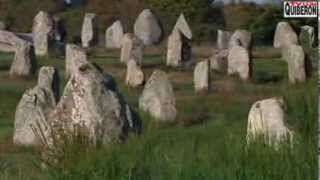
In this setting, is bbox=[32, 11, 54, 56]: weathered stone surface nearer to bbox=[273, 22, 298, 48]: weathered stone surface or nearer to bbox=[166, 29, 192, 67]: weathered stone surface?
bbox=[166, 29, 192, 67]: weathered stone surface

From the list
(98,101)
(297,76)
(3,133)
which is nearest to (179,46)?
(297,76)

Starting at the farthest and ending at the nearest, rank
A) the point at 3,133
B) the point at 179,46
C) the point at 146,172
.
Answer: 1. the point at 179,46
2. the point at 3,133
3. the point at 146,172

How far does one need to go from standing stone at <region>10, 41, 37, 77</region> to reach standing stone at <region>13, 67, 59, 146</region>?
9.26 meters

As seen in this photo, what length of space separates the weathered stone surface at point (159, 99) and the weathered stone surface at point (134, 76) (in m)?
5.26

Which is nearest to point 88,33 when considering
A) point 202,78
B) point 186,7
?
point 186,7

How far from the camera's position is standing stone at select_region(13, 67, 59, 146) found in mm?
19609

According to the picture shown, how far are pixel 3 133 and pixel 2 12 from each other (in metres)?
41.6

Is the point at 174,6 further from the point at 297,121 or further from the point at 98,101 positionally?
the point at 297,121

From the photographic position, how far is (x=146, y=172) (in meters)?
10.5

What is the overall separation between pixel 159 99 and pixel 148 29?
24.3 metres

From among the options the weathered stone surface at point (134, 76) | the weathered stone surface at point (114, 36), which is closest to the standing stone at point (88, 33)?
the weathered stone surface at point (114, 36)

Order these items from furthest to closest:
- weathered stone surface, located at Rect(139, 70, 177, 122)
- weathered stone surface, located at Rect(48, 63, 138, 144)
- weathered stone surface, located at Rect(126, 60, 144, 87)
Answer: weathered stone surface, located at Rect(126, 60, 144, 87) < weathered stone surface, located at Rect(139, 70, 177, 122) < weathered stone surface, located at Rect(48, 63, 138, 144)

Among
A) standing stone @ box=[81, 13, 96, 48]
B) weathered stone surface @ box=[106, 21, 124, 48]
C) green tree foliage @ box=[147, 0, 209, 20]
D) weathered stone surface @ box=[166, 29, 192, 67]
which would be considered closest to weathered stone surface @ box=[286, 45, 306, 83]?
weathered stone surface @ box=[166, 29, 192, 67]

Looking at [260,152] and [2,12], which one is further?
[2,12]
